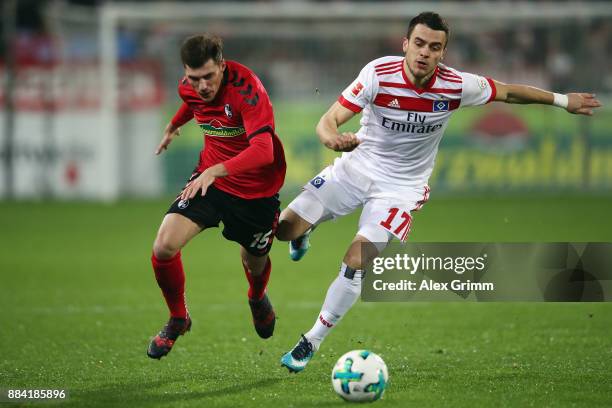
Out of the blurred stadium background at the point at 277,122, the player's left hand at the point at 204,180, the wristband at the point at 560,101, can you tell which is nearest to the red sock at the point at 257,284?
the player's left hand at the point at 204,180

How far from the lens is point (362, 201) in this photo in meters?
7.60

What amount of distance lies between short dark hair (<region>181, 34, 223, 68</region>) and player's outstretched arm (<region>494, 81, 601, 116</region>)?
209 centimetres

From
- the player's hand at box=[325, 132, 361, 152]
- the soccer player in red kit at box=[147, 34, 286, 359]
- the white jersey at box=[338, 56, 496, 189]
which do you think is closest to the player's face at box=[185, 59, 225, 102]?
the soccer player in red kit at box=[147, 34, 286, 359]

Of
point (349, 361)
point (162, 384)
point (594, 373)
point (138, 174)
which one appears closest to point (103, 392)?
point (162, 384)

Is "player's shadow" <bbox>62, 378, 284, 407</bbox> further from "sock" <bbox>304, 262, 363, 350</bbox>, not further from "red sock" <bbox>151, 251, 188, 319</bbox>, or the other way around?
"red sock" <bbox>151, 251, 188, 319</bbox>

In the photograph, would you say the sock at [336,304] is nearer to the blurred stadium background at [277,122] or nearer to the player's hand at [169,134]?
the player's hand at [169,134]

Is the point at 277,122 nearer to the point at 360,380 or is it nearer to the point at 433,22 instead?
the point at 433,22

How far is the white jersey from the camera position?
702cm

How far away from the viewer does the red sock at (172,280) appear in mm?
7008

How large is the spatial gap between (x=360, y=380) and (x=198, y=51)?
2371 mm

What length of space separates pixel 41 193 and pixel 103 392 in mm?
14866

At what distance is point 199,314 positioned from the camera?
32.3 feet

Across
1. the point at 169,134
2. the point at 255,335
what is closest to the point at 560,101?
the point at 169,134

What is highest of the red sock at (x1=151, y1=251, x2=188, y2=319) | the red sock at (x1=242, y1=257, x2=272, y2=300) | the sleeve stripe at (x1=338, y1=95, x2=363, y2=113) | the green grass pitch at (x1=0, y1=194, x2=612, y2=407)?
the sleeve stripe at (x1=338, y1=95, x2=363, y2=113)
